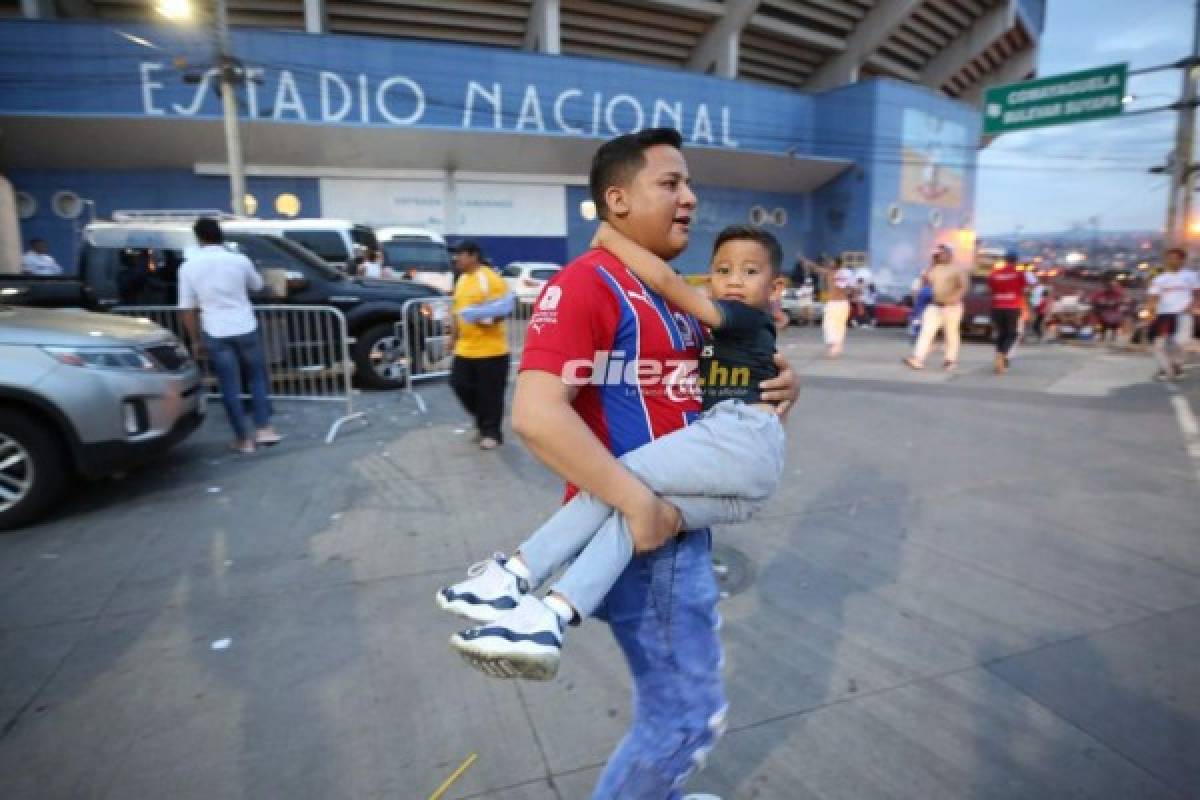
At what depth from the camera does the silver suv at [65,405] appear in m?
4.36

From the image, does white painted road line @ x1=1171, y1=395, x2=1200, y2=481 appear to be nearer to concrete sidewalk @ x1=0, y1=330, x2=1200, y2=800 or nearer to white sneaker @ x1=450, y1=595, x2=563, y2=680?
concrete sidewalk @ x1=0, y1=330, x2=1200, y2=800

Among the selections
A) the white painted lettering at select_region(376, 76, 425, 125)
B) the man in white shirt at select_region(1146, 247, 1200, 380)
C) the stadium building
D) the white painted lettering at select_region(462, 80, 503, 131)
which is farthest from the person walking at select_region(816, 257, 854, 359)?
the white painted lettering at select_region(376, 76, 425, 125)

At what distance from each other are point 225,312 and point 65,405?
170cm

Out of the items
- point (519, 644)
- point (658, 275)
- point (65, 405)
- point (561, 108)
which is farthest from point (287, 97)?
point (519, 644)

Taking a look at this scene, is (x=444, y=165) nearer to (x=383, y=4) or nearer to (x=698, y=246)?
(x=383, y=4)

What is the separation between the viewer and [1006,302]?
408 inches

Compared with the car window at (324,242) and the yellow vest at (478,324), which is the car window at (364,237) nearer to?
the car window at (324,242)

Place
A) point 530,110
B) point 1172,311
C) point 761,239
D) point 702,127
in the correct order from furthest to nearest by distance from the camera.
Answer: point 702,127, point 530,110, point 1172,311, point 761,239

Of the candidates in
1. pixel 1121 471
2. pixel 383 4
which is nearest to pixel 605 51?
pixel 383 4

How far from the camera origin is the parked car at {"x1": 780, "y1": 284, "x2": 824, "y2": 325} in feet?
69.2

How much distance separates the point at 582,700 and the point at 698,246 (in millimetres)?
28334

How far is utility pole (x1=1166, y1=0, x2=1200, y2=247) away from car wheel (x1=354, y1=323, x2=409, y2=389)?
17.2 m

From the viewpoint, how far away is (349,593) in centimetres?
349

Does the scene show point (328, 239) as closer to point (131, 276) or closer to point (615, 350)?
point (131, 276)
